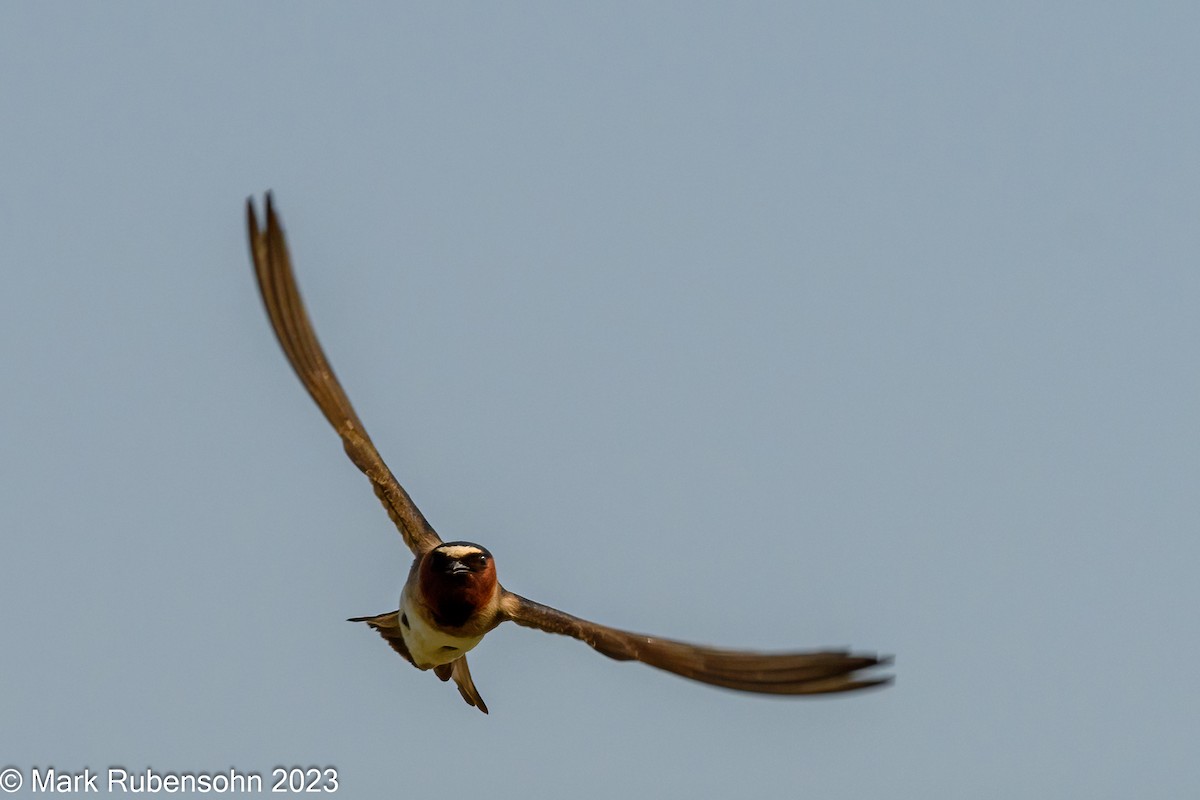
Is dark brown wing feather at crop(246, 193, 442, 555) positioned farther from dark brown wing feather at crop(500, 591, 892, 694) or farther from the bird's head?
dark brown wing feather at crop(500, 591, 892, 694)

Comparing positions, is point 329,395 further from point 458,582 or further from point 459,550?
point 458,582

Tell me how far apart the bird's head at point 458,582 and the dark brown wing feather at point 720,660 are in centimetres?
23

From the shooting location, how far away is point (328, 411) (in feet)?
58.0

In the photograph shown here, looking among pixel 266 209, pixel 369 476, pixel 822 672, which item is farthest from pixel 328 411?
pixel 822 672

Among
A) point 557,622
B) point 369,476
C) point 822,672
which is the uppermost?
point 369,476

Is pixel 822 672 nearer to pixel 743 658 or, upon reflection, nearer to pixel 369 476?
pixel 743 658

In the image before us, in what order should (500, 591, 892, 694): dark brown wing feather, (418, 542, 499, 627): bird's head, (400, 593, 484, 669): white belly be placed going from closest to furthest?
(500, 591, 892, 694): dark brown wing feather, (418, 542, 499, 627): bird's head, (400, 593, 484, 669): white belly

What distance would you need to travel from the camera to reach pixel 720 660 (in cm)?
1436

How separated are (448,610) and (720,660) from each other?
8.95 feet

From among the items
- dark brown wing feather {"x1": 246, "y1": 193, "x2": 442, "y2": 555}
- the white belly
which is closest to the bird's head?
the white belly

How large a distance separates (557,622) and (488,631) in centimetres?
87

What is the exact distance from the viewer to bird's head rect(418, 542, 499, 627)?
16.2 metres

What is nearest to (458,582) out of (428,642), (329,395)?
(428,642)

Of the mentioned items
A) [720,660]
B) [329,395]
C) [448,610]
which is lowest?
[720,660]
